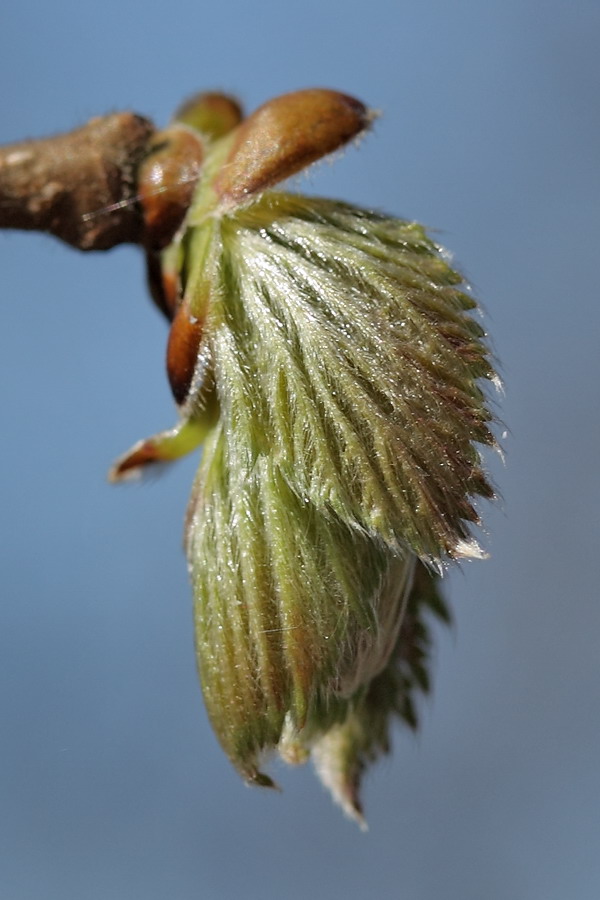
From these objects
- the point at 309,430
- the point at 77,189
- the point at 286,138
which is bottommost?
the point at 309,430

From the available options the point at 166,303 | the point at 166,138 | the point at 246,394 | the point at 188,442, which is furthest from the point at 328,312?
the point at 166,138

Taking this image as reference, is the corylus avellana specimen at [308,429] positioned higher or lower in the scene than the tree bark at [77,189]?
lower

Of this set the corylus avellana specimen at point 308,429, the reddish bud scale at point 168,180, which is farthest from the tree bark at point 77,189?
the corylus avellana specimen at point 308,429

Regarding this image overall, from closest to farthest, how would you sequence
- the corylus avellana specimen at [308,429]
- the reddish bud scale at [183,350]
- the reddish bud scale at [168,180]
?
1. the corylus avellana specimen at [308,429]
2. the reddish bud scale at [183,350]
3. the reddish bud scale at [168,180]

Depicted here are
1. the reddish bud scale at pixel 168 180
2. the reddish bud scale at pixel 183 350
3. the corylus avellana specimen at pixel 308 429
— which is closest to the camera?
the corylus avellana specimen at pixel 308 429

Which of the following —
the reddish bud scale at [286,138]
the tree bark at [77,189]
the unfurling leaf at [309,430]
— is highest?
the reddish bud scale at [286,138]

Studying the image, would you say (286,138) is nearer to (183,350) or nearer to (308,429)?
(183,350)

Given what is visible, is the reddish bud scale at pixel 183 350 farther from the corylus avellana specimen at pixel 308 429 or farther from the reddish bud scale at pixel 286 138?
the reddish bud scale at pixel 286 138

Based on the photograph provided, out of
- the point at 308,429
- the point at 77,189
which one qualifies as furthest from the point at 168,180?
the point at 308,429

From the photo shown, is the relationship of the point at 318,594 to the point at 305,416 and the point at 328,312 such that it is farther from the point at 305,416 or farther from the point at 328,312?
the point at 328,312
